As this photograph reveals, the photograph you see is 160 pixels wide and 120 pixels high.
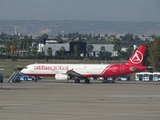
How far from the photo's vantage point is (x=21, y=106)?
43500 millimetres

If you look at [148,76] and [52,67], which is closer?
[52,67]

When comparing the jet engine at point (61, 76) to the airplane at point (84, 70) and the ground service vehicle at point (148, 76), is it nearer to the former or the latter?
the airplane at point (84, 70)

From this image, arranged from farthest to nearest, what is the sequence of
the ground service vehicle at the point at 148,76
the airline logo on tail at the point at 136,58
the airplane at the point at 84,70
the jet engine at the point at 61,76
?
the ground service vehicle at the point at 148,76, the airline logo on tail at the point at 136,58, the airplane at the point at 84,70, the jet engine at the point at 61,76

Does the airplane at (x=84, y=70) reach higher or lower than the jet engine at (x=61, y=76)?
higher

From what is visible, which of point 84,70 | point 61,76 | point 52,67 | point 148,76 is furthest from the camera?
point 148,76

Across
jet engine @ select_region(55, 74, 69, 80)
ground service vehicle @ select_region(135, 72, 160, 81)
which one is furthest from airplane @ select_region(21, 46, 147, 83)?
ground service vehicle @ select_region(135, 72, 160, 81)

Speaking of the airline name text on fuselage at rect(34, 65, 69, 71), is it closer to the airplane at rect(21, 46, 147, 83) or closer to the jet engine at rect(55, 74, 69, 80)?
the airplane at rect(21, 46, 147, 83)

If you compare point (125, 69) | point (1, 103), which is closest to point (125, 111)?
point (1, 103)

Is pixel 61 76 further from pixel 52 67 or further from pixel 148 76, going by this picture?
pixel 148 76

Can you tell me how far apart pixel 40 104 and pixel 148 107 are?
26.9 ft

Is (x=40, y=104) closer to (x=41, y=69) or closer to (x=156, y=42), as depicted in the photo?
(x=41, y=69)

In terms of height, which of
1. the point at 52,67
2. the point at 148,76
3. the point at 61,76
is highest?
the point at 52,67

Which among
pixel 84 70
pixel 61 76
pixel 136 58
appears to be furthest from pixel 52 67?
pixel 136 58

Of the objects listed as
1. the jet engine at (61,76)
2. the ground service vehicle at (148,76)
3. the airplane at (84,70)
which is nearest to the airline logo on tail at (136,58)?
the airplane at (84,70)
